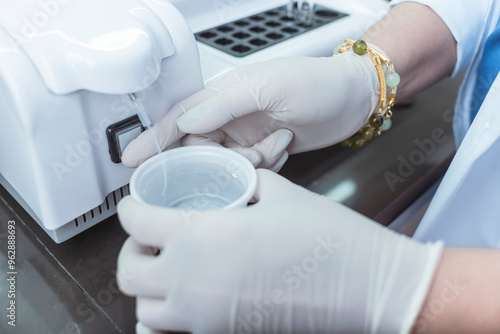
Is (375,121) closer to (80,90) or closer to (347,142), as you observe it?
(347,142)

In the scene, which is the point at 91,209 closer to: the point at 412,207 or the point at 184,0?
the point at 184,0

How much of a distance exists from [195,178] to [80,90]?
0.19 meters

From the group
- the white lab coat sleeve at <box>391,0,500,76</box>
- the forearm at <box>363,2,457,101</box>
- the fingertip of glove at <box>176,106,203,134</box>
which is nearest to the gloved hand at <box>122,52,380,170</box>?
the fingertip of glove at <box>176,106,203,134</box>

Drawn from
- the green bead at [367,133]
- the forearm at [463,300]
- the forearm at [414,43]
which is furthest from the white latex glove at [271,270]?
the forearm at [414,43]

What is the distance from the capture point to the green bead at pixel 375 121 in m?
0.86

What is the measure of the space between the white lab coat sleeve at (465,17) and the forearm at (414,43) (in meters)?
0.01

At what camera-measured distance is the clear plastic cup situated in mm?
527

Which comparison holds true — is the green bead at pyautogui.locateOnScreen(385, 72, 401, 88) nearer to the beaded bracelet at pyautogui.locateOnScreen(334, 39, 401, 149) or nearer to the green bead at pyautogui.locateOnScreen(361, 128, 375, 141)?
the beaded bracelet at pyautogui.locateOnScreen(334, 39, 401, 149)

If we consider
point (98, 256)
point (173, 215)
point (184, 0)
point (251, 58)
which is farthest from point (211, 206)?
point (184, 0)

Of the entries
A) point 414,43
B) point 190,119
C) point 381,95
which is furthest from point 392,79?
point 190,119

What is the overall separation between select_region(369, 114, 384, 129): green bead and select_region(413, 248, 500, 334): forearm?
420 mm

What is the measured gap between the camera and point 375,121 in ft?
Answer: 2.85

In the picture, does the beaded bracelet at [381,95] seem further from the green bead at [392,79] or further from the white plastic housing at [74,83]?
the white plastic housing at [74,83]

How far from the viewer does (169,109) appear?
0.64 m
